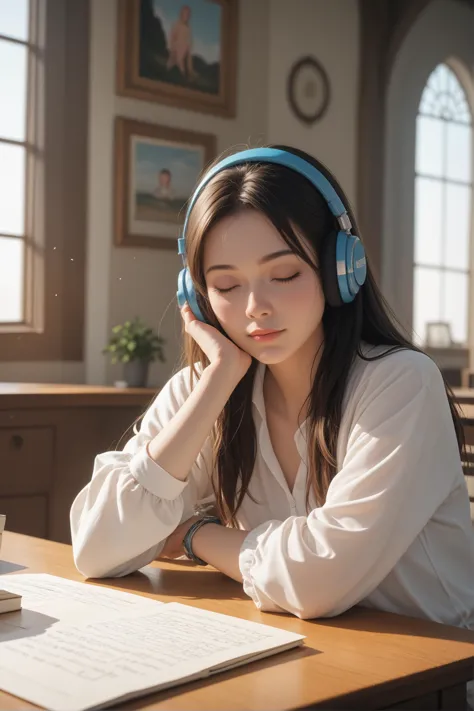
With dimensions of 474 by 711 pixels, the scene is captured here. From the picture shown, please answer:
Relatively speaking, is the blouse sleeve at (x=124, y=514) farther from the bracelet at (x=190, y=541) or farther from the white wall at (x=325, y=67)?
the white wall at (x=325, y=67)

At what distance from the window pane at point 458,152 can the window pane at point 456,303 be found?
0.64 m

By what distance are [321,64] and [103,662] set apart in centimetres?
449

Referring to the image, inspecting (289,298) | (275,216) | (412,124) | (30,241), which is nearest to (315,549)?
(289,298)

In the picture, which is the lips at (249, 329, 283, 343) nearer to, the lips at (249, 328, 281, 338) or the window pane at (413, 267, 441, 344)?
the lips at (249, 328, 281, 338)

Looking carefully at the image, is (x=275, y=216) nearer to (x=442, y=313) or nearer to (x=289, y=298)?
(x=289, y=298)

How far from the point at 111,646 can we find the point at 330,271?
671 mm

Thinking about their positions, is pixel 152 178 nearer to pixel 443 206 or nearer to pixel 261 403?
pixel 443 206

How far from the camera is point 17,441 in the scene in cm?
312

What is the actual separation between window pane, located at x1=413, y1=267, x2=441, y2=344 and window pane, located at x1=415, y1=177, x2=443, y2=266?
8cm

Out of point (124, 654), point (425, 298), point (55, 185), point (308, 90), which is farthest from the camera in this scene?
point (425, 298)

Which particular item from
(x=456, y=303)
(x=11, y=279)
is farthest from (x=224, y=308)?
(x=456, y=303)

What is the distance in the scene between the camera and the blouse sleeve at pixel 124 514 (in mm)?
1386

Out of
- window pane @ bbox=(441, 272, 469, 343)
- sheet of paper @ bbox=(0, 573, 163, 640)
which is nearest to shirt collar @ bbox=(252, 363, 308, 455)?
sheet of paper @ bbox=(0, 573, 163, 640)

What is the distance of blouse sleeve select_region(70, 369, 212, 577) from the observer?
139 centimetres
